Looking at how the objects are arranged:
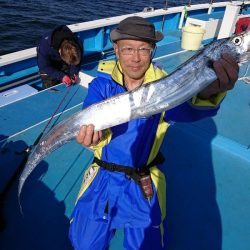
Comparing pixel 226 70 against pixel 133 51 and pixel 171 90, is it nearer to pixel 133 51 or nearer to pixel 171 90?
pixel 171 90

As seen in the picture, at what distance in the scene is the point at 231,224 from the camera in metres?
3.03

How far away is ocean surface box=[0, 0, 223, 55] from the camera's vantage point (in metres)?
13.4

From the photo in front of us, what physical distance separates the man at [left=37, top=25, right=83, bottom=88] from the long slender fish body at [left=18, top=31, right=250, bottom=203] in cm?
309

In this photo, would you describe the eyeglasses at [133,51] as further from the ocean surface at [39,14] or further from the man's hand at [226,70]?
the ocean surface at [39,14]

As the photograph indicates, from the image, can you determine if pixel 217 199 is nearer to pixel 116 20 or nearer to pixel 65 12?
pixel 116 20

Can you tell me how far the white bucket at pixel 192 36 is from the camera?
7383mm

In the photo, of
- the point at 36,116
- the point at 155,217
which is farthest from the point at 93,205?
the point at 36,116

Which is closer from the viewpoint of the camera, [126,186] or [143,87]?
[143,87]

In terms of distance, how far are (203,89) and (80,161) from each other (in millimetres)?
2035

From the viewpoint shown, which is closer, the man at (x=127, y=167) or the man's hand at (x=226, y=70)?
the man's hand at (x=226, y=70)

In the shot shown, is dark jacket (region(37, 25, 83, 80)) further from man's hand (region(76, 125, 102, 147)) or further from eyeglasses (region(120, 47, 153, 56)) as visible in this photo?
man's hand (region(76, 125, 102, 147))

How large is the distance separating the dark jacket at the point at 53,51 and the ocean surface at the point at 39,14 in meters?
7.73

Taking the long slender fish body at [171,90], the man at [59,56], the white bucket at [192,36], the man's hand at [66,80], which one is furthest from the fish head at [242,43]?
the white bucket at [192,36]

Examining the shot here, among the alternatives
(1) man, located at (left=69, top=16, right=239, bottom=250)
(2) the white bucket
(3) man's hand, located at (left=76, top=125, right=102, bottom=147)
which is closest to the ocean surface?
(2) the white bucket
